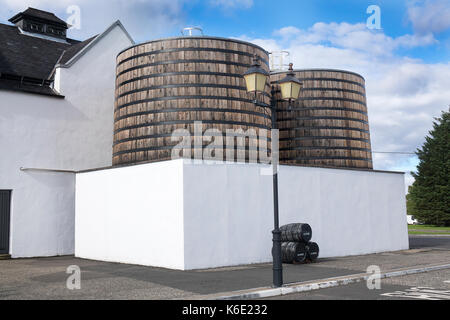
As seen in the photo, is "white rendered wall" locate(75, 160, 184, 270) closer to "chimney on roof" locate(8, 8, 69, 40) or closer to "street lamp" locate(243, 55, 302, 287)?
→ "street lamp" locate(243, 55, 302, 287)

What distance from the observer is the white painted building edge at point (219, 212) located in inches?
466

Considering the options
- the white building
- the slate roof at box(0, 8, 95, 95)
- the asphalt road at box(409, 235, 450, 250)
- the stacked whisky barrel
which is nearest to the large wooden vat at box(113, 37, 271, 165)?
the white building

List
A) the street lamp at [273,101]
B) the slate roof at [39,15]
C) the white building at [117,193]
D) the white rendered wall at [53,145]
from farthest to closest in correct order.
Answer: the slate roof at [39,15]
the white rendered wall at [53,145]
the white building at [117,193]
the street lamp at [273,101]

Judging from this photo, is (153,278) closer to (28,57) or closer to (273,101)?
(273,101)

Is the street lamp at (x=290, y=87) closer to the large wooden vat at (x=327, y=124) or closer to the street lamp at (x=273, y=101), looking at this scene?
the street lamp at (x=273, y=101)

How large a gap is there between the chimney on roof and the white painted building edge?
41.6 ft

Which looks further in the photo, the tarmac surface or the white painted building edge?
the white painted building edge

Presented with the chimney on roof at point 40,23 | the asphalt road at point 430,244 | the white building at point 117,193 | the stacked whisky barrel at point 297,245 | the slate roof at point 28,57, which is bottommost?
the asphalt road at point 430,244

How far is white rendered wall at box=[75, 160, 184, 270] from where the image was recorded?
11.8m

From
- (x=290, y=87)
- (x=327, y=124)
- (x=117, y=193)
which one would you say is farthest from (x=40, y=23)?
(x=290, y=87)

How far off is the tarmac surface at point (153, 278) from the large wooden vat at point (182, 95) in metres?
3.51

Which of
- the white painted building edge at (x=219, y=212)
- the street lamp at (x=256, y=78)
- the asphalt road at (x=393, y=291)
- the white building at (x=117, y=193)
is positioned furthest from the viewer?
the white building at (x=117, y=193)

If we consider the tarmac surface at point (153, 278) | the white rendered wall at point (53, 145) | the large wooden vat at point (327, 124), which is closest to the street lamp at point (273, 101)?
the tarmac surface at point (153, 278)
